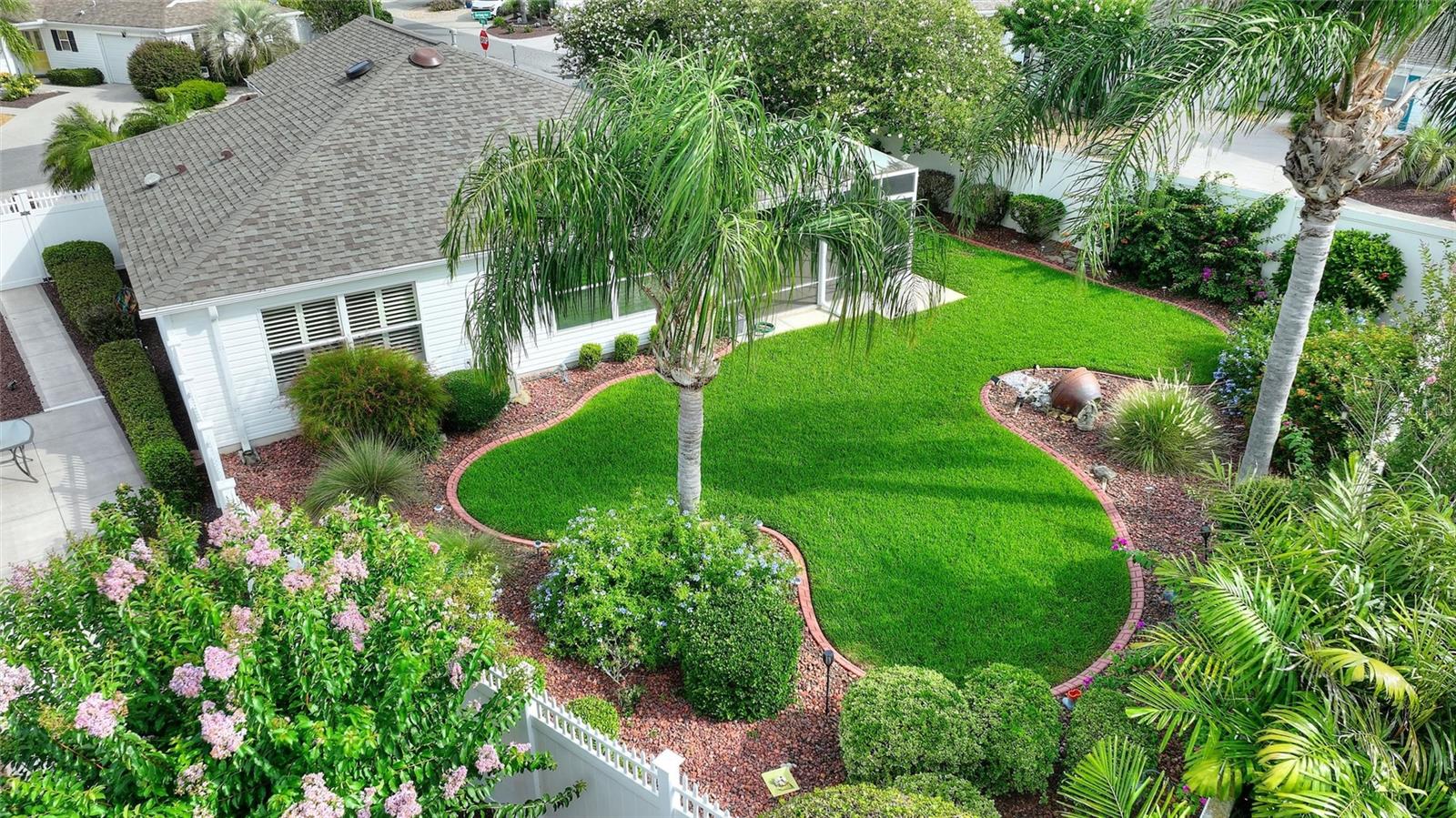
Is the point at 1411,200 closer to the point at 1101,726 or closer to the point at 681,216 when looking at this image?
the point at 1101,726

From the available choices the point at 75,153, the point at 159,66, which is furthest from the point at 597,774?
the point at 159,66

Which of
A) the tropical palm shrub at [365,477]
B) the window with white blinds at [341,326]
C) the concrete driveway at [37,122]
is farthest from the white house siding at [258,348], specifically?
the concrete driveway at [37,122]

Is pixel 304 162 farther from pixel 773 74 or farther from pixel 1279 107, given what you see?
pixel 1279 107

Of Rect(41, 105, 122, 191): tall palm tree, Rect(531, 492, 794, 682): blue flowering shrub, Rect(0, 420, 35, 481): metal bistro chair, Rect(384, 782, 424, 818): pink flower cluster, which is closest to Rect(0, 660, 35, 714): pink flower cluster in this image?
Rect(384, 782, 424, 818): pink flower cluster

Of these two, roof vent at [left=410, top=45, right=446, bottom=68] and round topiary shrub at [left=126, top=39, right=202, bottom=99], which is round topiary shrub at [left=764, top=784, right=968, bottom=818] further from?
round topiary shrub at [left=126, top=39, right=202, bottom=99]

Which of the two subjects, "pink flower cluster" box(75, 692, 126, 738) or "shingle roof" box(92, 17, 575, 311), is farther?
"shingle roof" box(92, 17, 575, 311)

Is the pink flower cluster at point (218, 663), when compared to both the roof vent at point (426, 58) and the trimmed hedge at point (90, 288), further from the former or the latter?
the roof vent at point (426, 58)

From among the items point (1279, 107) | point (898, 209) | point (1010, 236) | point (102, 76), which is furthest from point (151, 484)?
point (102, 76)
